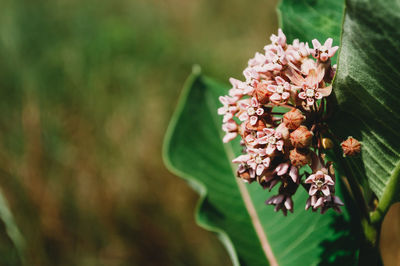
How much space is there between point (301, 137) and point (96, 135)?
2.73 meters

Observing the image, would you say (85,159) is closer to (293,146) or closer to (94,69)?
(94,69)

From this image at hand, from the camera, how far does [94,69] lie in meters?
4.08

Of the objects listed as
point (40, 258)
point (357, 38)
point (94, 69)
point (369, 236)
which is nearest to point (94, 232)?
point (40, 258)

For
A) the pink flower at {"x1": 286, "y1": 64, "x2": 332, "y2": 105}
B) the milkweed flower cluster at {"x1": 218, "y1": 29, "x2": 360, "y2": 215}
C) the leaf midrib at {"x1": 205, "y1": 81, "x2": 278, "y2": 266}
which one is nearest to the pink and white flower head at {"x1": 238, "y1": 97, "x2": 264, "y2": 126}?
the milkweed flower cluster at {"x1": 218, "y1": 29, "x2": 360, "y2": 215}

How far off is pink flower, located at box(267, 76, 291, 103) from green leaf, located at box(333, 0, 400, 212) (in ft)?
0.39

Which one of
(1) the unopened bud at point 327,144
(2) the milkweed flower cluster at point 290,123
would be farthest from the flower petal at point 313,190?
(1) the unopened bud at point 327,144

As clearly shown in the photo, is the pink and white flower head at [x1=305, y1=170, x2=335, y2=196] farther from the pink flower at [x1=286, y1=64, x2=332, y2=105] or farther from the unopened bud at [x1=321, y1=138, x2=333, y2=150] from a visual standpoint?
the pink flower at [x1=286, y1=64, x2=332, y2=105]

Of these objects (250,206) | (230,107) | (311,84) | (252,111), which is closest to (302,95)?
(311,84)

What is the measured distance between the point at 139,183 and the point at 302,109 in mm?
2508

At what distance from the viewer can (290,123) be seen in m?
1.03

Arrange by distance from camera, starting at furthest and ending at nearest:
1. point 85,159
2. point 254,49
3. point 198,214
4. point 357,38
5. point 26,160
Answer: point 254,49 → point 85,159 → point 26,160 → point 198,214 → point 357,38

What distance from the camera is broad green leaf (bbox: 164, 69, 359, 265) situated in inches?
54.6

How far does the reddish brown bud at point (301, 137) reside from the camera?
1.01 meters

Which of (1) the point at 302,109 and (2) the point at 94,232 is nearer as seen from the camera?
(1) the point at 302,109
